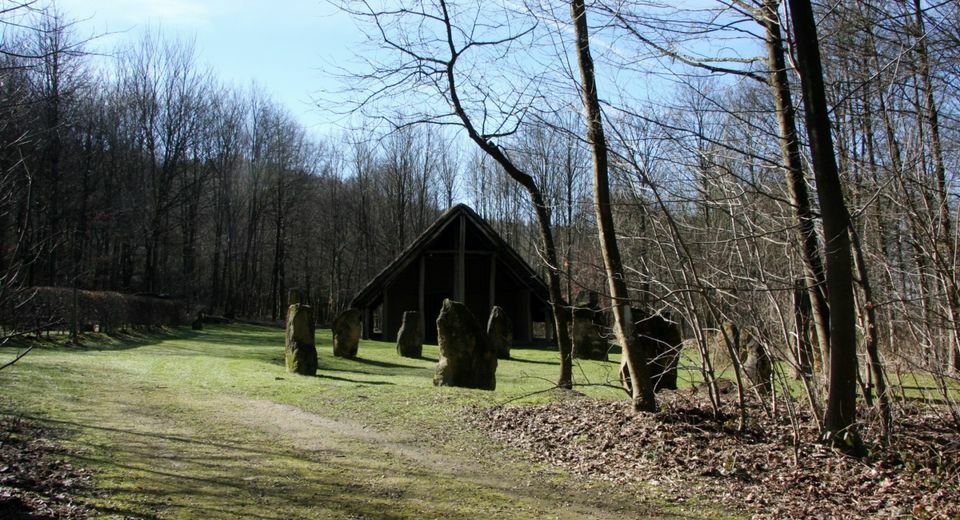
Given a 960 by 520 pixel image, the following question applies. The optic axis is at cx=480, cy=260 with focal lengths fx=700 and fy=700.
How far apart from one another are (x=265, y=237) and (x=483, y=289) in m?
26.2

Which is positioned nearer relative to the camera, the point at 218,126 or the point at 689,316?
the point at 689,316

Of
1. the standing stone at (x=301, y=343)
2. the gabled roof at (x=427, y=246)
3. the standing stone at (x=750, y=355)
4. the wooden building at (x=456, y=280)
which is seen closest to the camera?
the standing stone at (x=750, y=355)

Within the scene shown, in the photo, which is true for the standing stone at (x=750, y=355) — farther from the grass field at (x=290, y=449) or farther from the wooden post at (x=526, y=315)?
the wooden post at (x=526, y=315)

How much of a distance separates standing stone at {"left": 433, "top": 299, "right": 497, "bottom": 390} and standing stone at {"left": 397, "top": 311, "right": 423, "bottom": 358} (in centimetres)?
798

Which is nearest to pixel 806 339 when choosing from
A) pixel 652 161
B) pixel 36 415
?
pixel 652 161

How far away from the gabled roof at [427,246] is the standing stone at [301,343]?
1127 centimetres

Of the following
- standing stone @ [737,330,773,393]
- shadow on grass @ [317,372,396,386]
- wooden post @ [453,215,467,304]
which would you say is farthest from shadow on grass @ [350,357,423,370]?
standing stone @ [737,330,773,393]

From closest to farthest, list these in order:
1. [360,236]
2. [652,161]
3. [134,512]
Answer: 1. [134,512]
2. [652,161]
3. [360,236]

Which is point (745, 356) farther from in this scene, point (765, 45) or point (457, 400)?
point (765, 45)

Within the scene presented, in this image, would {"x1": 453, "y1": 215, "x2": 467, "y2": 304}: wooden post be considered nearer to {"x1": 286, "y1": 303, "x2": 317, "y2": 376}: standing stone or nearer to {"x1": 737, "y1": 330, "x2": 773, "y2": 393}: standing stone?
{"x1": 286, "y1": 303, "x2": 317, "y2": 376}: standing stone

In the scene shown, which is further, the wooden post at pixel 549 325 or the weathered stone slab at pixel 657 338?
the wooden post at pixel 549 325


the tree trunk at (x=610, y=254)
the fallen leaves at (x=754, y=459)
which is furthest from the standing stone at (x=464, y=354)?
the tree trunk at (x=610, y=254)

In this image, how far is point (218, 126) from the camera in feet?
154

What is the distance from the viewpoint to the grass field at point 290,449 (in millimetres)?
5199
